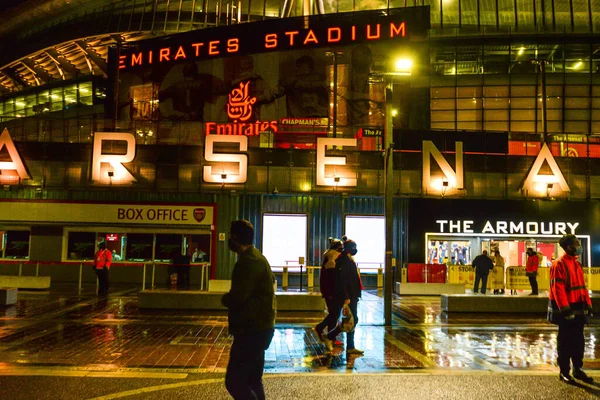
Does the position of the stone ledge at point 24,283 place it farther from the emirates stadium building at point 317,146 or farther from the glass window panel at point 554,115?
the glass window panel at point 554,115

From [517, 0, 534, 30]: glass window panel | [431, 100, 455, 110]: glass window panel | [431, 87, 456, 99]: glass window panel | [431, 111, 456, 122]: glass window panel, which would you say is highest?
[517, 0, 534, 30]: glass window panel

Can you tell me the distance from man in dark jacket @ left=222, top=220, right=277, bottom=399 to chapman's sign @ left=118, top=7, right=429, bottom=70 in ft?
78.0

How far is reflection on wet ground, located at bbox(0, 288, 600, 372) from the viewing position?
Result: 26.8ft

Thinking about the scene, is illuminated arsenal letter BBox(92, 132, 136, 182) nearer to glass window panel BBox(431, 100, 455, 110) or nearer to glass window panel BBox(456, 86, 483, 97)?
glass window panel BBox(431, 100, 455, 110)

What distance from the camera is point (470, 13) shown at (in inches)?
1212

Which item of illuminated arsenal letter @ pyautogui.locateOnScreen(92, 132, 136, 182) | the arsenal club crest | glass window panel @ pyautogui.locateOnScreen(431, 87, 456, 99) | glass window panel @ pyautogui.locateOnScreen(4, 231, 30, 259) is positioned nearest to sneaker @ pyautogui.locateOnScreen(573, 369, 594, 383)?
illuminated arsenal letter @ pyautogui.locateOnScreen(92, 132, 136, 182)

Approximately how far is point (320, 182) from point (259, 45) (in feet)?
32.5

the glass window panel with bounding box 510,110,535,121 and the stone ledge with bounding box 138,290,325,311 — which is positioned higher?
the glass window panel with bounding box 510,110,535,121

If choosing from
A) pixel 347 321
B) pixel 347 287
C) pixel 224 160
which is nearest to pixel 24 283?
pixel 224 160

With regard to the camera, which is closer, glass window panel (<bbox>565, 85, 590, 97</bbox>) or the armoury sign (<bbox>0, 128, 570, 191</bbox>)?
the armoury sign (<bbox>0, 128, 570, 191</bbox>)

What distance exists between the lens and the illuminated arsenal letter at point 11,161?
70.5 ft

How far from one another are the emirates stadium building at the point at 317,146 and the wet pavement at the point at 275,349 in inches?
223

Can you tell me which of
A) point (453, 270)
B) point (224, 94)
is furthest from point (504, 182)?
point (224, 94)

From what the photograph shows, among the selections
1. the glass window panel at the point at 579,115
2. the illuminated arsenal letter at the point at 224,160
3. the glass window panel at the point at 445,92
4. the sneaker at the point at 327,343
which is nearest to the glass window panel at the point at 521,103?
the glass window panel at the point at 579,115
